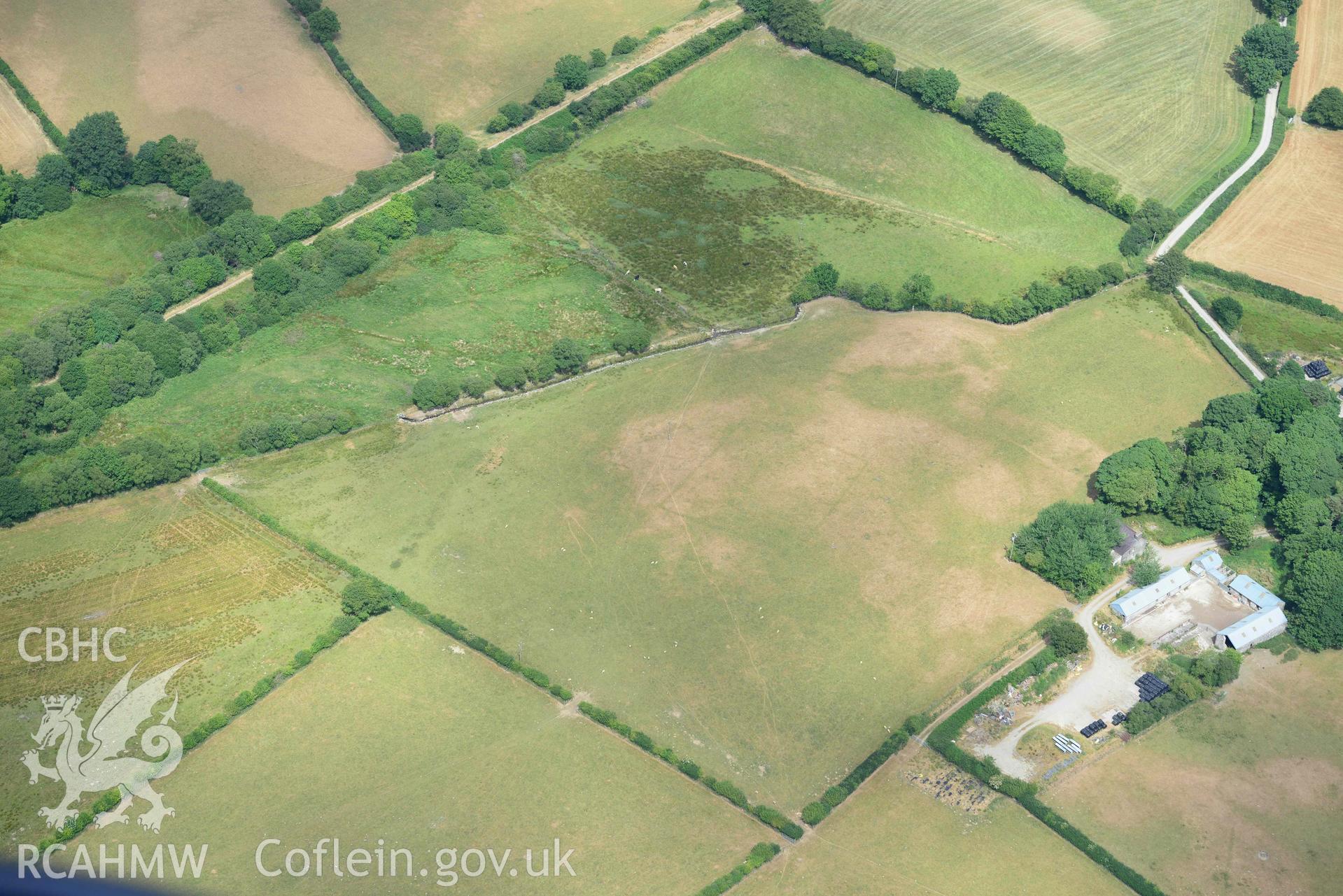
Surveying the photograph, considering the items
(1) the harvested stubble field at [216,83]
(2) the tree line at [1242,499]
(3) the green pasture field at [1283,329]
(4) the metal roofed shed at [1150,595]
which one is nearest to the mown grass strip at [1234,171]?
(3) the green pasture field at [1283,329]

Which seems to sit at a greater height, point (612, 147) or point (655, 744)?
point (612, 147)

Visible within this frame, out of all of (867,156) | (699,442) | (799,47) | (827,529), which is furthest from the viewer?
(799,47)

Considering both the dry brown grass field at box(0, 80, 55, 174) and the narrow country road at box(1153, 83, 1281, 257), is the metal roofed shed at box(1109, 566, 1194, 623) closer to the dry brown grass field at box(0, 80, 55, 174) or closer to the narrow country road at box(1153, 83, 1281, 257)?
the narrow country road at box(1153, 83, 1281, 257)

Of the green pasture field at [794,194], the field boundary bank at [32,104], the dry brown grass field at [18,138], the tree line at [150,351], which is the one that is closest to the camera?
the tree line at [150,351]

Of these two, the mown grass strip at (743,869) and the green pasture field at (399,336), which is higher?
the green pasture field at (399,336)

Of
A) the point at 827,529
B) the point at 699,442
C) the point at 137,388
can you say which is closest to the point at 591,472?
the point at 699,442

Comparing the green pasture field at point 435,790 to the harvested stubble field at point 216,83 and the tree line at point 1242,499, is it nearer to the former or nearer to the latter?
the tree line at point 1242,499

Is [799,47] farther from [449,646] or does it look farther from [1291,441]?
[449,646]

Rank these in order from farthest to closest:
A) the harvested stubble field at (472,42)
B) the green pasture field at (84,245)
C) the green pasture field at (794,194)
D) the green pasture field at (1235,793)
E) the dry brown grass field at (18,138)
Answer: the harvested stubble field at (472,42), the dry brown grass field at (18,138), the green pasture field at (794,194), the green pasture field at (84,245), the green pasture field at (1235,793)
